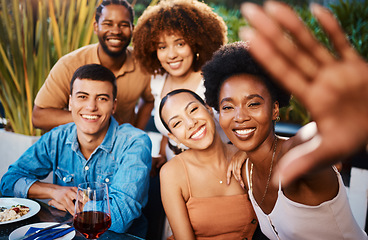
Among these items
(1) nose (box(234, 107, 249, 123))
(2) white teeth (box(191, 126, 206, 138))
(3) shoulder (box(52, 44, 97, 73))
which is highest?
(3) shoulder (box(52, 44, 97, 73))

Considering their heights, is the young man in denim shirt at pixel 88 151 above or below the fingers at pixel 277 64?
below

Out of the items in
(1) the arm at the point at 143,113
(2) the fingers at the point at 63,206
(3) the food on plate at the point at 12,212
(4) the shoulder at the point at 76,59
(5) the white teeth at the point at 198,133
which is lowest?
(2) the fingers at the point at 63,206

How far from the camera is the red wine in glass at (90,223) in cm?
137

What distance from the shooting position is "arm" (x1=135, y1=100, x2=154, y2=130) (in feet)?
12.0

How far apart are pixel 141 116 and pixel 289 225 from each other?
2.36 m

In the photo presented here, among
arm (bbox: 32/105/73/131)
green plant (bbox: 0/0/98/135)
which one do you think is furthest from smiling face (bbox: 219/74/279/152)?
green plant (bbox: 0/0/98/135)

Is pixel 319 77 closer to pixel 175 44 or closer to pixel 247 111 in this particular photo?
pixel 247 111

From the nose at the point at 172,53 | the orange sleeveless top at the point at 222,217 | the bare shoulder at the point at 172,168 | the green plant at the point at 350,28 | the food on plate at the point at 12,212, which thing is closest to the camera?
the food on plate at the point at 12,212

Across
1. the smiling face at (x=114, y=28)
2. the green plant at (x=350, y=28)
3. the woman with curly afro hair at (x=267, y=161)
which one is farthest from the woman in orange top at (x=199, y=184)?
the green plant at (x=350, y=28)

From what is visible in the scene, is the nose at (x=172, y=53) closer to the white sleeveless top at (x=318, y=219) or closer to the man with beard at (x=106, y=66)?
the man with beard at (x=106, y=66)

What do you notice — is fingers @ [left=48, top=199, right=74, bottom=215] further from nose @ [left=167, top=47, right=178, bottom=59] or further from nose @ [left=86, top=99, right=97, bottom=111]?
nose @ [left=167, top=47, right=178, bottom=59]

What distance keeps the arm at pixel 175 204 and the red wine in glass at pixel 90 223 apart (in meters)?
0.62

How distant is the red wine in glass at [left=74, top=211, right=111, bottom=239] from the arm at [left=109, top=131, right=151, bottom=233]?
0.40m

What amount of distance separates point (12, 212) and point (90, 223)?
0.52m
